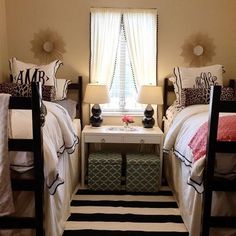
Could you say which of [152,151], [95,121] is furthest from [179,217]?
[95,121]

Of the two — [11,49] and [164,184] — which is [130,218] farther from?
[11,49]

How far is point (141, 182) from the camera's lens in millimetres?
3340

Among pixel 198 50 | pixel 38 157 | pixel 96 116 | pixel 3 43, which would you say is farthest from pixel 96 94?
pixel 38 157

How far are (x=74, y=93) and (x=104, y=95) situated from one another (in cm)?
50

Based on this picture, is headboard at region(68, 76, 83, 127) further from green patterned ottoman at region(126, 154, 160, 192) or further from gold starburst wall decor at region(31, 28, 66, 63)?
green patterned ottoman at region(126, 154, 160, 192)

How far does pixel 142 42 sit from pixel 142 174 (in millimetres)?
1547

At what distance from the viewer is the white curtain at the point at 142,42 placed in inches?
143

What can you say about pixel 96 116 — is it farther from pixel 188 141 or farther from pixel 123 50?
pixel 188 141

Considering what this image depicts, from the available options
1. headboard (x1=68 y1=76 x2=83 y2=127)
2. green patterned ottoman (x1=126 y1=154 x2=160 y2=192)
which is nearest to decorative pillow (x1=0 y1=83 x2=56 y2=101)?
headboard (x1=68 y1=76 x2=83 y2=127)

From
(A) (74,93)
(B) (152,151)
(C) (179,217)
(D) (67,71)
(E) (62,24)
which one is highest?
(E) (62,24)

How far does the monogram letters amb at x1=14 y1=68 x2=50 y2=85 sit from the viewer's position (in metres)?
3.21

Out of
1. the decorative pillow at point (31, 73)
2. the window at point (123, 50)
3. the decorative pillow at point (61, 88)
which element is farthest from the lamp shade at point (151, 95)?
the decorative pillow at point (31, 73)

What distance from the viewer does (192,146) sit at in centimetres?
236

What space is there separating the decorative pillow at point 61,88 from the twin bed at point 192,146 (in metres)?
1.20
